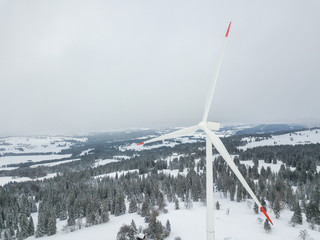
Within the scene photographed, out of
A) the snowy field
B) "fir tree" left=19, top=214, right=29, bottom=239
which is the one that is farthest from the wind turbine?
"fir tree" left=19, top=214, right=29, bottom=239

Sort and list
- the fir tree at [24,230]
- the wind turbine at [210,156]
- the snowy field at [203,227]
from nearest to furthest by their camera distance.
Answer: the wind turbine at [210,156] → the snowy field at [203,227] → the fir tree at [24,230]

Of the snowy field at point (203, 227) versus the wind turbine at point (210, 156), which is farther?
the snowy field at point (203, 227)

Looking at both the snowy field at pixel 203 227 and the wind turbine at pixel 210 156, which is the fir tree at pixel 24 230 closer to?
the snowy field at pixel 203 227

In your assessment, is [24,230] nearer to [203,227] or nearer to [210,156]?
[203,227]

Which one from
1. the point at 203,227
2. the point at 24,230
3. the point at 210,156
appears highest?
the point at 210,156

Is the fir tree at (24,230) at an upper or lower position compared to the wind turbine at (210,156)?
lower

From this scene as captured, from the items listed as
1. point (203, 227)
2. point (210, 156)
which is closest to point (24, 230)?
point (203, 227)

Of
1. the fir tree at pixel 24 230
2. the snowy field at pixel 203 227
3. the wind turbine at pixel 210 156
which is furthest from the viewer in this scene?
the fir tree at pixel 24 230

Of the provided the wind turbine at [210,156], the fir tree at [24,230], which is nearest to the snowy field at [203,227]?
the fir tree at [24,230]

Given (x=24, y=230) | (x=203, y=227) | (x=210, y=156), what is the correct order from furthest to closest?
1. (x=24, y=230)
2. (x=203, y=227)
3. (x=210, y=156)

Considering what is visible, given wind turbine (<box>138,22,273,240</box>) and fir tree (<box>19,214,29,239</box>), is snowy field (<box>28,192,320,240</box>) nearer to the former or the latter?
fir tree (<box>19,214,29,239</box>)
